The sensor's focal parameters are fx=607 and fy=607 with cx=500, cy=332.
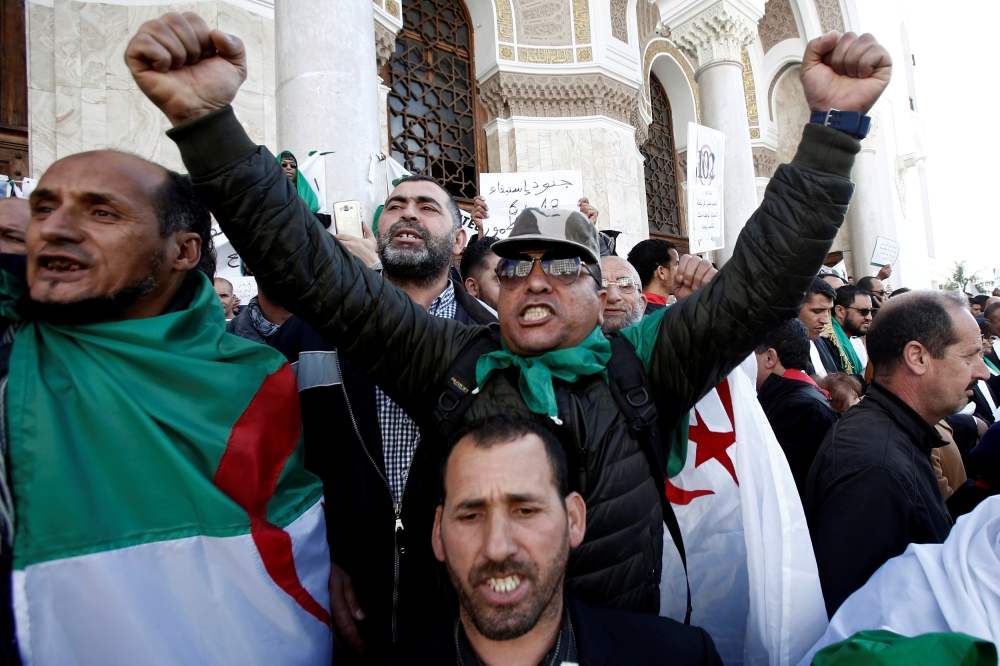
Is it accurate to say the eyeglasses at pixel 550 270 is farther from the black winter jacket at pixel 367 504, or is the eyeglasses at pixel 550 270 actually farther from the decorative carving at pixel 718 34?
the decorative carving at pixel 718 34

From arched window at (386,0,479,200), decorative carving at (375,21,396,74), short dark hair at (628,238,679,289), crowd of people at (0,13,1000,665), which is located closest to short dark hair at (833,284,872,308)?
short dark hair at (628,238,679,289)

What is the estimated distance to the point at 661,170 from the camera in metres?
11.2

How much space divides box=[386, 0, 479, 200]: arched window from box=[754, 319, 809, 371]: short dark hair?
5.46 meters

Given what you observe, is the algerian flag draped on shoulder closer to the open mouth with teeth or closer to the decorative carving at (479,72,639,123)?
the open mouth with teeth

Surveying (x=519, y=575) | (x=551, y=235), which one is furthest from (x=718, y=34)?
(x=519, y=575)

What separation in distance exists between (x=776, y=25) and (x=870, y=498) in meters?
14.1

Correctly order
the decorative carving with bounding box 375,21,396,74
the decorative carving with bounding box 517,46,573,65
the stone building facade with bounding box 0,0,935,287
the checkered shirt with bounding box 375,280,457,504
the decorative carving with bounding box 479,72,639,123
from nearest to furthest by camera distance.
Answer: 1. the checkered shirt with bounding box 375,280,457,504
2. the stone building facade with bounding box 0,0,935,287
3. the decorative carving with bounding box 375,21,396,74
4. the decorative carving with bounding box 479,72,639,123
5. the decorative carving with bounding box 517,46,573,65

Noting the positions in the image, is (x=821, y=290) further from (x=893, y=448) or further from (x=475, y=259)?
(x=893, y=448)

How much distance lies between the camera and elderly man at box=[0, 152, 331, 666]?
4.09 feet

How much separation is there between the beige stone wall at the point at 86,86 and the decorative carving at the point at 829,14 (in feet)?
40.8

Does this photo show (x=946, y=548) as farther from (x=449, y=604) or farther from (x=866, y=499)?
(x=449, y=604)

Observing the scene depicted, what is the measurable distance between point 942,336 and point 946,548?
96 centimetres

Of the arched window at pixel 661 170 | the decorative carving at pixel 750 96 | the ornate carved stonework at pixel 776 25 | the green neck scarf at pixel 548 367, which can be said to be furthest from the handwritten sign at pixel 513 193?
the ornate carved stonework at pixel 776 25

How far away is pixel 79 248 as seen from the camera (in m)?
1.41
